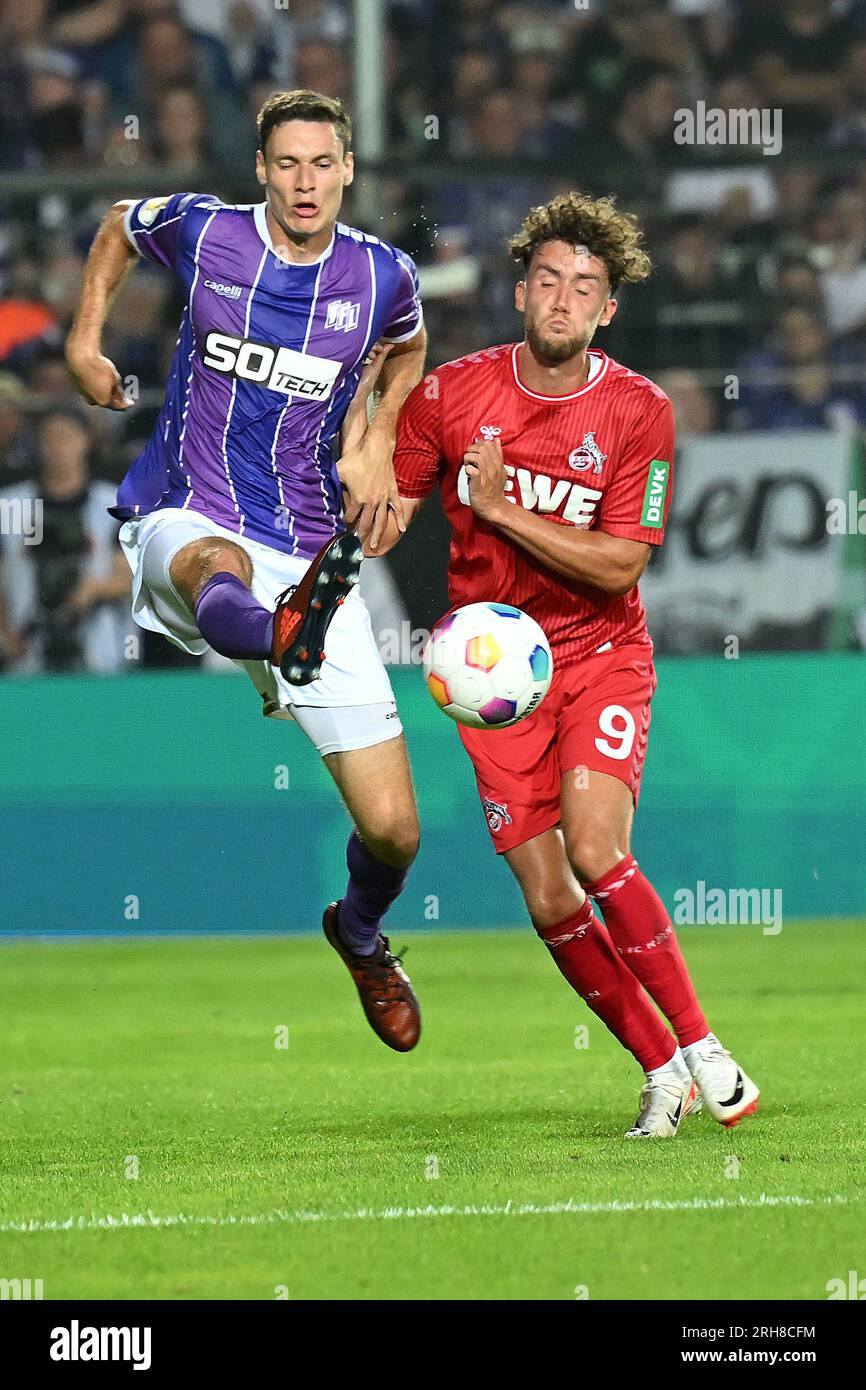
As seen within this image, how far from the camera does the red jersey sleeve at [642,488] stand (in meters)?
5.77

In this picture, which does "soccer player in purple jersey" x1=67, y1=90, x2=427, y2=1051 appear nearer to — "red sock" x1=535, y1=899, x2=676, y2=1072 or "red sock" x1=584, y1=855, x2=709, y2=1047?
"red sock" x1=535, y1=899, x2=676, y2=1072

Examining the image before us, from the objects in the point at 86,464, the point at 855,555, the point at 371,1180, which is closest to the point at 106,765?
the point at 86,464

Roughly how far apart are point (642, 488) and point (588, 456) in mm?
173

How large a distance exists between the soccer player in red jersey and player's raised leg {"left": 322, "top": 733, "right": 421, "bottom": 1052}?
243mm

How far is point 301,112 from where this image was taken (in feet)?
18.3

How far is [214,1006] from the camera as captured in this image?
835 centimetres

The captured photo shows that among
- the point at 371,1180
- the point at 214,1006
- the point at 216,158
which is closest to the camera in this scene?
the point at 371,1180

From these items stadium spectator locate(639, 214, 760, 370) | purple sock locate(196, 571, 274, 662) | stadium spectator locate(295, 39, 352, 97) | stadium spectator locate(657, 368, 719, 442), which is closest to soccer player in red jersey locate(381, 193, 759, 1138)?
purple sock locate(196, 571, 274, 662)

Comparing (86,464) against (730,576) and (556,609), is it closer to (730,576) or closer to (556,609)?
(730,576)

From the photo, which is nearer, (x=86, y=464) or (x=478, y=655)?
(x=478, y=655)

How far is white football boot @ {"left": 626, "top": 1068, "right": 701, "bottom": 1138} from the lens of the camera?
5.49 meters

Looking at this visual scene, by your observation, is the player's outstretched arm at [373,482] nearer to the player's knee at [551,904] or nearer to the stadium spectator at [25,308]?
the player's knee at [551,904]

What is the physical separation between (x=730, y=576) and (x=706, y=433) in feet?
2.50
